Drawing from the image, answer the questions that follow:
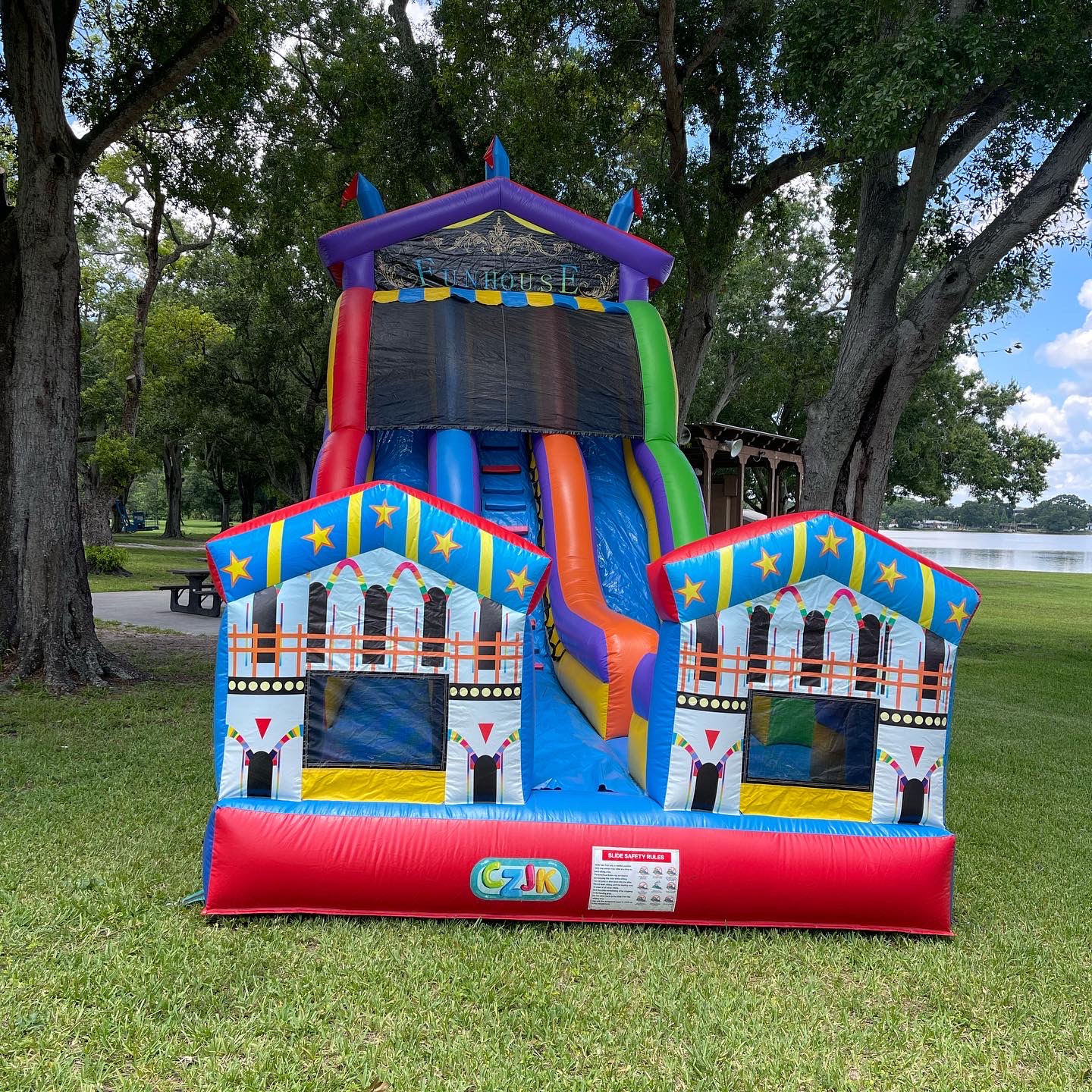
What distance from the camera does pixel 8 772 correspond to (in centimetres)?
448

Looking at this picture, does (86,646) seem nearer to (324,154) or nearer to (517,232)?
(517,232)

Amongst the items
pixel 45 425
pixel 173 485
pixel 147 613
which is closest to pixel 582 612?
pixel 45 425

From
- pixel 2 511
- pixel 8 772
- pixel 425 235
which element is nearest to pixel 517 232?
pixel 425 235

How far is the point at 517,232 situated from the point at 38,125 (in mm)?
3645

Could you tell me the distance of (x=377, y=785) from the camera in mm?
3141

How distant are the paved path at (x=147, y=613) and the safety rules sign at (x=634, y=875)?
8.00 metres

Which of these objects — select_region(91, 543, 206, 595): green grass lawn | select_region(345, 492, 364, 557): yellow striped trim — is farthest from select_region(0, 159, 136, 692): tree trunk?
select_region(91, 543, 206, 595): green grass lawn

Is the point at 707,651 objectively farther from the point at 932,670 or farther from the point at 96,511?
the point at 96,511

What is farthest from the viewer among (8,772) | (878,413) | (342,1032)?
(878,413)

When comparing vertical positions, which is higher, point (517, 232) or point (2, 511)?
point (517, 232)

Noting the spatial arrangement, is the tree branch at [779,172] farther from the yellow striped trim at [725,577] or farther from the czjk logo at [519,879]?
the czjk logo at [519,879]

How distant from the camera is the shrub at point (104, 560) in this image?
606 inches

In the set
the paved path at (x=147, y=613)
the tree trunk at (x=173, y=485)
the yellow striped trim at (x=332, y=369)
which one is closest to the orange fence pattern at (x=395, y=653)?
the yellow striped trim at (x=332, y=369)

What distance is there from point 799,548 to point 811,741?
74 cm
